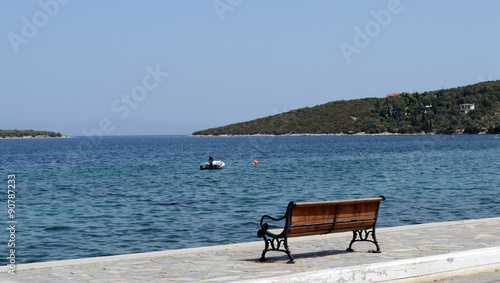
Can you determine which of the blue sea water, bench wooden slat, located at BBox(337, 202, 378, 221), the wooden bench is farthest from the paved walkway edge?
the blue sea water

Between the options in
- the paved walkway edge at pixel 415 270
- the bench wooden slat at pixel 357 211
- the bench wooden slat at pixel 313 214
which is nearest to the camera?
the paved walkway edge at pixel 415 270

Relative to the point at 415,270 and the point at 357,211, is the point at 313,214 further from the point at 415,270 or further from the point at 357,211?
the point at 415,270

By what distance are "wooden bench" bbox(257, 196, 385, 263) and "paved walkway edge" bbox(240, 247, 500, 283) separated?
1398 millimetres

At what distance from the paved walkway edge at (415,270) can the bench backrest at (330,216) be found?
1.48 metres

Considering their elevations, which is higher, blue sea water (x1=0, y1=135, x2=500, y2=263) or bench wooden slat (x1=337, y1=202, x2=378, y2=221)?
bench wooden slat (x1=337, y1=202, x2=378, y2=221)

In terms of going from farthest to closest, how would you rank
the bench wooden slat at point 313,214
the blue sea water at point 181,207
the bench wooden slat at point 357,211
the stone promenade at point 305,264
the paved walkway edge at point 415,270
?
the blue sea water at point 181,207, the bench wooden slat at point 357,211, the bench wooden slat at point 313,214, the stone promenade at point 305,264, the paved walkway edge at point 415,270

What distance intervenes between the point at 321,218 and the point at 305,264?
73 cm

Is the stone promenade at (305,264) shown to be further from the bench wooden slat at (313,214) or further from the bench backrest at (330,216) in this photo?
the bench wooden slat at (313,214)

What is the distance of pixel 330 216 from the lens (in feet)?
28.7

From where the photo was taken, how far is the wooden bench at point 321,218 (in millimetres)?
8375

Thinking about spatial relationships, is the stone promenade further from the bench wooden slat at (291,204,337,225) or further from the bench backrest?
the bench wooden slat at (291,204,337,225)

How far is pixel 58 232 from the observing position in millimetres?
16984

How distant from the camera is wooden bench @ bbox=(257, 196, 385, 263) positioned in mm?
8375

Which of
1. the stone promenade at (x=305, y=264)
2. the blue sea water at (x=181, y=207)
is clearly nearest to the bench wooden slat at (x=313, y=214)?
the stone promenade at (x=305, y=264)
